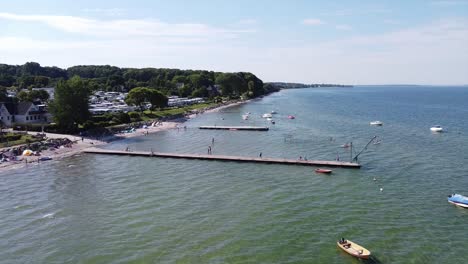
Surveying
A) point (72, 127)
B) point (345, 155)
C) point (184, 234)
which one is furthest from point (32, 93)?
point (184, 234)

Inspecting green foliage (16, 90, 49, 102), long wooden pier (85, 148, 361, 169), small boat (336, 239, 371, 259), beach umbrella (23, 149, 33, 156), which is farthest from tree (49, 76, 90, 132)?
small boat (336, 239, 371, 259)

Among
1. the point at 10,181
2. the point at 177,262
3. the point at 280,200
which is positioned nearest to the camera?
the point at 177,262

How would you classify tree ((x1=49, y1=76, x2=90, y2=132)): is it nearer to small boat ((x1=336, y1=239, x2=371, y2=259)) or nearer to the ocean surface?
the ocean surface

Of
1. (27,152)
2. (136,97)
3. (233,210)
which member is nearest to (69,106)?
(27,152)

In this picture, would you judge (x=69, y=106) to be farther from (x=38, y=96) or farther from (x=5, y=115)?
(x=38, y=96)

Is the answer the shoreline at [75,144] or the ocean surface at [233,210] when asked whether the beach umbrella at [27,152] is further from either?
the ocean surface at [233,210]

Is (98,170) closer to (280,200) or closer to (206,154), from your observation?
(206,154)
